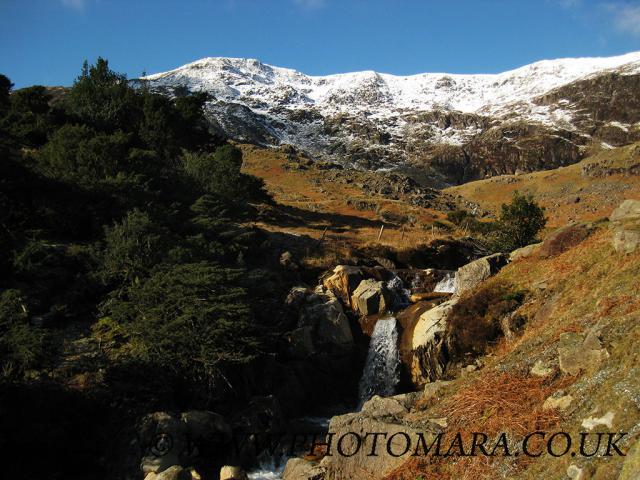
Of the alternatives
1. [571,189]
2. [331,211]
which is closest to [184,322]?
[331,211]

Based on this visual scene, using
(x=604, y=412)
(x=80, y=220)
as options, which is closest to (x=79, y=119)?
(x=80, y=220)

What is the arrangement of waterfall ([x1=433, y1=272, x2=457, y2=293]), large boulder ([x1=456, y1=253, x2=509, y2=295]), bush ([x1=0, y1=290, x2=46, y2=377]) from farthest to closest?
waterfall ([x1=433, y1=272, x2=457, y2=293]), large boulder ([x1=456, y1=253, x2=509, y2=295]), bush ([x1=0, y1=290, x2=46, y2=377])

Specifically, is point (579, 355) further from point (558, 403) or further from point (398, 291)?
point (398, 291)

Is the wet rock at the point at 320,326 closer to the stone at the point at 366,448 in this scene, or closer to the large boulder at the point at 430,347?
the large boulder at the point at 430,347

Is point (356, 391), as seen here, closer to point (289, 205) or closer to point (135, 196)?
point (135, 196)

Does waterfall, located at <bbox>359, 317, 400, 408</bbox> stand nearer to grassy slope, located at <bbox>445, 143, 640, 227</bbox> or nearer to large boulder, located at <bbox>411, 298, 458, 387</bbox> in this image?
large boulder, located at <bbox>411, 298, 458, 387</bbox>

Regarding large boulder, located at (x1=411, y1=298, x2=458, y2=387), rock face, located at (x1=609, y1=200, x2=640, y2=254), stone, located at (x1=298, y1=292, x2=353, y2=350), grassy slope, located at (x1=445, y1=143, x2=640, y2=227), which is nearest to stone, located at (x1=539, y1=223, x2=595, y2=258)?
rock face, located at (x1=609, y1=200, x2=640, y2=254)

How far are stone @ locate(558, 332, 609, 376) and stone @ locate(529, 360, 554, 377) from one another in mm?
297

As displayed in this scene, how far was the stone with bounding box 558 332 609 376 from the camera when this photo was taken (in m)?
8.52

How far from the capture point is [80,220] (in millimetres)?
25750

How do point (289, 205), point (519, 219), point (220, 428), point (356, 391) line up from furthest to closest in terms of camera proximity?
point (289, 205), point (519, 219), point (356, 391), point (220, 428)

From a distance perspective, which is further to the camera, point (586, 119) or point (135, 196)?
point (586, 119)

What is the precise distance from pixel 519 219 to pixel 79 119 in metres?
37.1

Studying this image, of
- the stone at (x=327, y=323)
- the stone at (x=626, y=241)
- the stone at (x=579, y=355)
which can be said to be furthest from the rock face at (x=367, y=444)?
the stone at (x=327, y=323)
